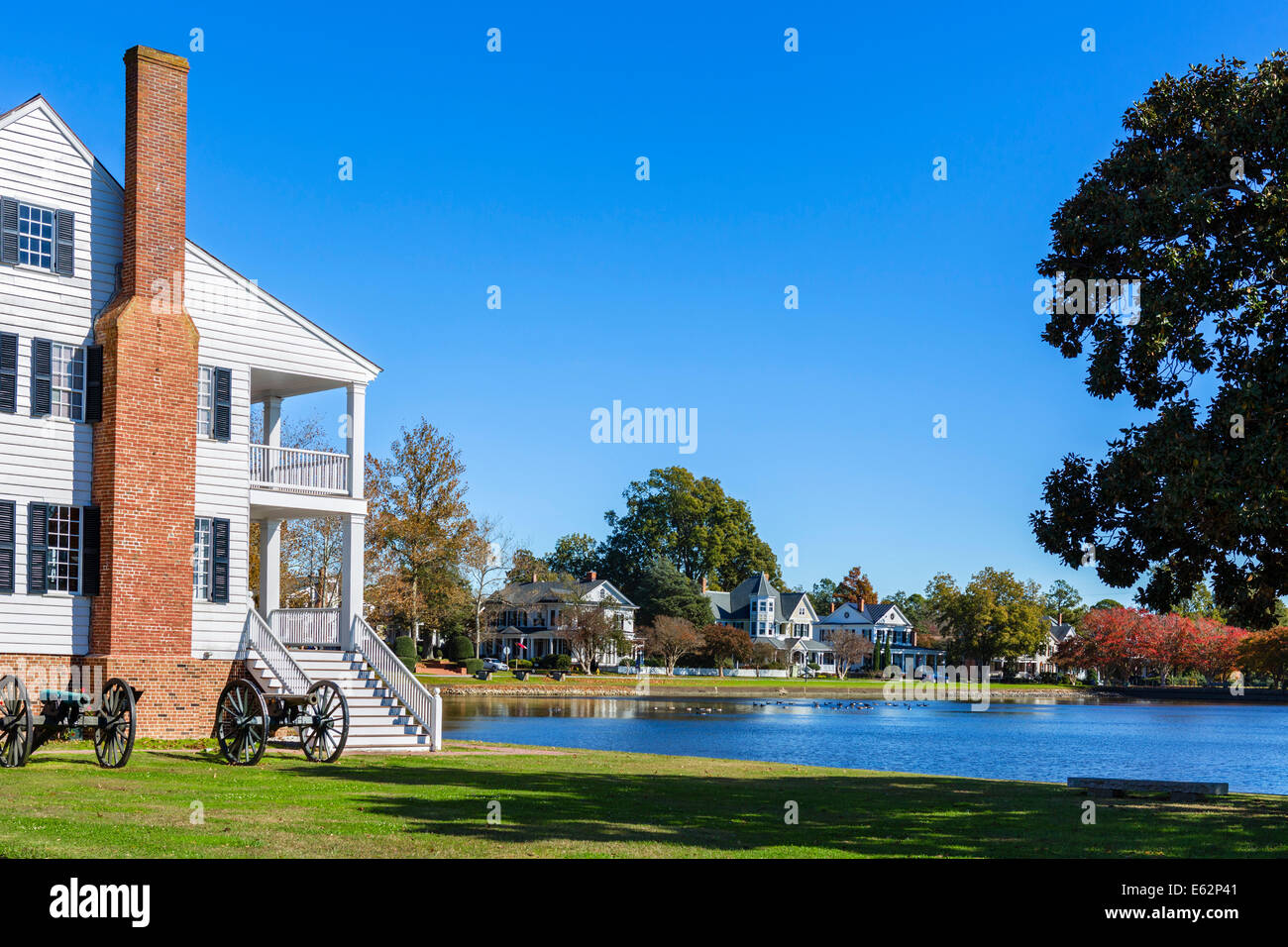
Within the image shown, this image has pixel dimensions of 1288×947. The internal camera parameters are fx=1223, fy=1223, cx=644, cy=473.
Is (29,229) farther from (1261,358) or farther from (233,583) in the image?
(1261,358)

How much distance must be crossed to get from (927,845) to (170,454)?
56.2 feet

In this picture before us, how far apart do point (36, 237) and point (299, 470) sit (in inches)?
272

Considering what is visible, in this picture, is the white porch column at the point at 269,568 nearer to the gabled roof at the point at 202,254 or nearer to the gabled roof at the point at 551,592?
the gabled roof at the point at 202,254

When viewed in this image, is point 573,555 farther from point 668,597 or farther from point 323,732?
point 323,732

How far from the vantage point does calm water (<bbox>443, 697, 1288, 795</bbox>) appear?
1350 inches

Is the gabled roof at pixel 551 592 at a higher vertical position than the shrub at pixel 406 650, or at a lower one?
higher

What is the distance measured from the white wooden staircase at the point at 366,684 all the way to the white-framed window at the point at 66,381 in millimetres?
5279

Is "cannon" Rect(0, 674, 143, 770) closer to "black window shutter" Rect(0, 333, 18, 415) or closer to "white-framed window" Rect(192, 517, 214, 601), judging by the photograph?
"white-framed window" Rect(192, 517, 214, 601)

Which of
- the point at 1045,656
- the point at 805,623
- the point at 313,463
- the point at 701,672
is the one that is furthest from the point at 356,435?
the point at 1045,656

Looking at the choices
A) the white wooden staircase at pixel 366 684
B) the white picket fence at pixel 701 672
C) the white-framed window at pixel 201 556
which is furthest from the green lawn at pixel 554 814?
the white picket fence at pixel 701 672

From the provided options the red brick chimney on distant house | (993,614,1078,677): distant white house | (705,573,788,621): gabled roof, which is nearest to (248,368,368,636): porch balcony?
the red brick chimney on distant house

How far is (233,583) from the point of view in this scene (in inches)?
982

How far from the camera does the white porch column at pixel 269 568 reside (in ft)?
90.9
